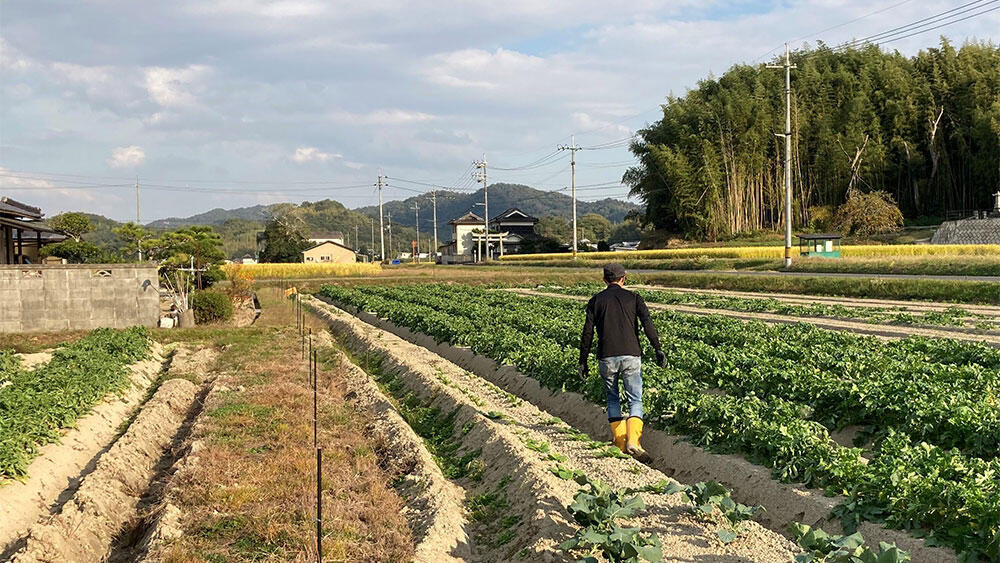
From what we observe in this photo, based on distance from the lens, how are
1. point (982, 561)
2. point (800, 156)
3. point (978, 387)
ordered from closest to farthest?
point (982, 561) → point (978, 387) → point (800, 156)

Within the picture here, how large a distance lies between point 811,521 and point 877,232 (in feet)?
167

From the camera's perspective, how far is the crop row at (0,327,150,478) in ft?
25.1

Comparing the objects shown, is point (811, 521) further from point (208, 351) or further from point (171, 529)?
point (208, 351)

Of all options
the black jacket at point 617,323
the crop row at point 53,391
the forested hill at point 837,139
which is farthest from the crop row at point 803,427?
the forested hill at point 837,139

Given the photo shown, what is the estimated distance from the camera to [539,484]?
6160 mm

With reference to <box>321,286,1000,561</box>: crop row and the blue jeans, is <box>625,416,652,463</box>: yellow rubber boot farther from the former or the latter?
<box>321,286,1000,561</box>: crop row

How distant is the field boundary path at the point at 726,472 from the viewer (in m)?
5.01

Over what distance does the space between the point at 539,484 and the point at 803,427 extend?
2284 mm

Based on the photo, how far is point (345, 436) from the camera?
8.84m

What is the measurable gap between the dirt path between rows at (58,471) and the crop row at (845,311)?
14483mm

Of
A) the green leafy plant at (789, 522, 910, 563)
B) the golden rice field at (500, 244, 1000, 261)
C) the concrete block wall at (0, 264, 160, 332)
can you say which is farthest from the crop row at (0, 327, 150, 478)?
the golden rice field at (500, 244, 1000, 261)

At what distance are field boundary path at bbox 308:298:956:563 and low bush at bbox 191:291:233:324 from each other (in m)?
14.5

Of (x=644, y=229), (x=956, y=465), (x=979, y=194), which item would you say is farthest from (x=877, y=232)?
(x=956, y=465)

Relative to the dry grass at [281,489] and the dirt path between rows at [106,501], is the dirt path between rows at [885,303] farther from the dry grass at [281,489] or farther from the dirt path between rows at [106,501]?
the dirt path between rows at [106,501]
